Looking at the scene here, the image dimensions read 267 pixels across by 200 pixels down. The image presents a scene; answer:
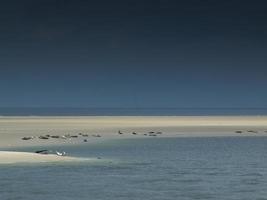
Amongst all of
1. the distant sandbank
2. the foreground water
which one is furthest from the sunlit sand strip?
the distant sandbank

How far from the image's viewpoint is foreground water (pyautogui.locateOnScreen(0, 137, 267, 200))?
81.1 ft

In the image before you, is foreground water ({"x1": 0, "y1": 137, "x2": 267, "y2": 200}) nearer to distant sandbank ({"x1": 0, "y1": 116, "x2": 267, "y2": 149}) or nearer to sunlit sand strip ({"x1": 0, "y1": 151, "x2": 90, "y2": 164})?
sunlit sand strip ({"x1": 0, "y1": 151, "x2": 90, "y2": 164})

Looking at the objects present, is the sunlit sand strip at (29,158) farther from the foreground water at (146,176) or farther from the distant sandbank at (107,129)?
the distant sandbank at (107,129)

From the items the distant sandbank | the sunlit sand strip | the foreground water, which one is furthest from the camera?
the distant sandbank

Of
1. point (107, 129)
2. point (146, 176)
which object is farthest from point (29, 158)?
point (107, 129)

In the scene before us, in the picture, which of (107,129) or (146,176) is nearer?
(146,176)

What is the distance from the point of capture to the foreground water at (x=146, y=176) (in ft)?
81.1

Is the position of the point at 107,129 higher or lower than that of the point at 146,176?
higher

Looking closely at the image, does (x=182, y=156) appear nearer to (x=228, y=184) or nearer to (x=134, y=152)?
(x=134, y=152)

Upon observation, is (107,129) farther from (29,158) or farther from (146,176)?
(146,176)

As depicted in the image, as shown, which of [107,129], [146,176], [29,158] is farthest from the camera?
[107,129]

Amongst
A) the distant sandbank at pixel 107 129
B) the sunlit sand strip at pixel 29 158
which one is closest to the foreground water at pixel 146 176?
the sunlit sand strip at pixel 29 158

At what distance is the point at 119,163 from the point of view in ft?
115

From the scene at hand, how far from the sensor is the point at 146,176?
96.8 ft
